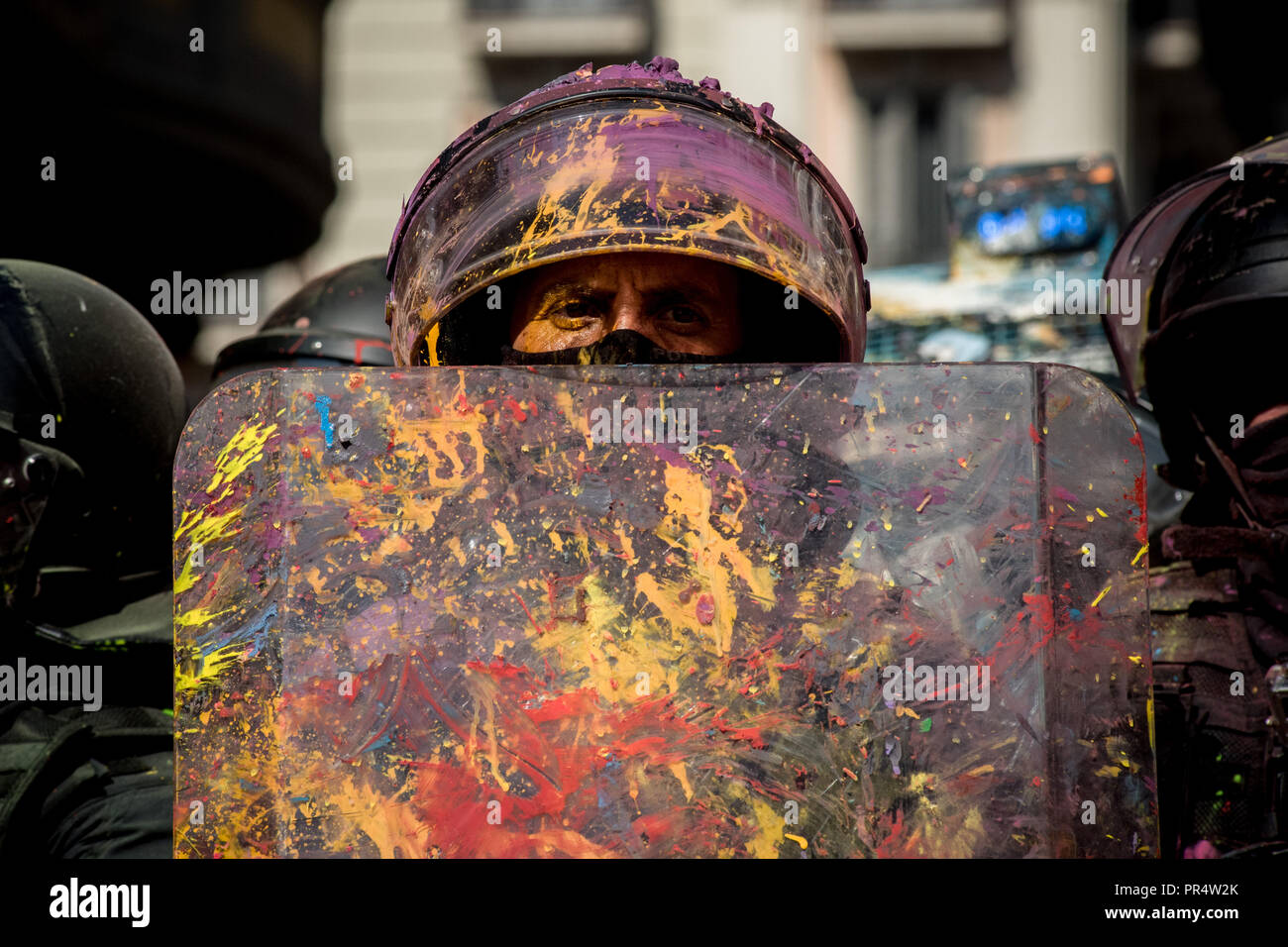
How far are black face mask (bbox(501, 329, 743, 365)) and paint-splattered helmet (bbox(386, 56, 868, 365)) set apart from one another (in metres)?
0.13

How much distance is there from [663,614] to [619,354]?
0.58m

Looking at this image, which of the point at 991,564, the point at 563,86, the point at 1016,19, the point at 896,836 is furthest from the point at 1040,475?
the point at 1016,19

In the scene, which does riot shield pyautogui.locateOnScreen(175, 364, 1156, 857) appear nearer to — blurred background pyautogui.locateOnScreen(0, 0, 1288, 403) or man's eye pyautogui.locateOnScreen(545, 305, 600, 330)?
man's eye pyautogui.locateOnScreen(545, 305, 600, 330)

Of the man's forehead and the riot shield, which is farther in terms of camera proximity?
the man's forehead

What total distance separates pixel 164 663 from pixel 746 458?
140 centimetres

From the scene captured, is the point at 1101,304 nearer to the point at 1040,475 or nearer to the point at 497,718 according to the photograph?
the point at 1040,475

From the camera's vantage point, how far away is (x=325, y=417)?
1740 millimetres

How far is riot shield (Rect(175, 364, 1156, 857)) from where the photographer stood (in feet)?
5.56

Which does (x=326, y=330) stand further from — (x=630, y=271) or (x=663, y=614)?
(x=663, y=614)

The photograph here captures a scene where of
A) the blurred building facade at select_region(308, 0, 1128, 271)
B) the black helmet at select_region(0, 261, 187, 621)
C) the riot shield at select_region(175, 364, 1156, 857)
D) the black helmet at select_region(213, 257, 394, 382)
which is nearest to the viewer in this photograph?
the riot shield at select_region(175, 364, 1156, 857)

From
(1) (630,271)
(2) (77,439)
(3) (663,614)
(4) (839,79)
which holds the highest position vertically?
(4) (839,79)

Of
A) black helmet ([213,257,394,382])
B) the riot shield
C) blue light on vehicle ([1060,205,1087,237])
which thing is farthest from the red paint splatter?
blue light on vehicle ([1060,205,1087,237])

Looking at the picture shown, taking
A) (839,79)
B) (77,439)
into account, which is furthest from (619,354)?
(839,79)

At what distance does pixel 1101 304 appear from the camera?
3.08 m
